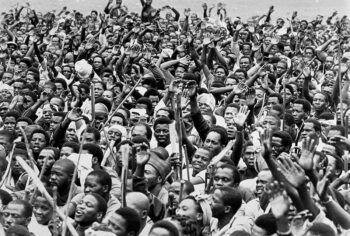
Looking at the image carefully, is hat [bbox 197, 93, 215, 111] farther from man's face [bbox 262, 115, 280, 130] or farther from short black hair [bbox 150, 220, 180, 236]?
short black hair [bbox 150, 220, 180, 236]

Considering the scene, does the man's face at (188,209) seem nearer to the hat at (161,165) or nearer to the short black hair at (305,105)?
the hat at (161,165)

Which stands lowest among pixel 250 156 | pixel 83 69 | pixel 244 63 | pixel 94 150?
pixel 94 150

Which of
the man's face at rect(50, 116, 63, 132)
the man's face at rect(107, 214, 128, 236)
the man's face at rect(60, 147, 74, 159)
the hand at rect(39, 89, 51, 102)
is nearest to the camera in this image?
the man's face at rect(107, 214, 128, 236)

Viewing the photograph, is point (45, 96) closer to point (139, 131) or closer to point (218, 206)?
point (139, 131)

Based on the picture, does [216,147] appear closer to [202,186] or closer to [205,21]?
[202,186]

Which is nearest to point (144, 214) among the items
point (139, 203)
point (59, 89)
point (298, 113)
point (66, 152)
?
point (139, 203)

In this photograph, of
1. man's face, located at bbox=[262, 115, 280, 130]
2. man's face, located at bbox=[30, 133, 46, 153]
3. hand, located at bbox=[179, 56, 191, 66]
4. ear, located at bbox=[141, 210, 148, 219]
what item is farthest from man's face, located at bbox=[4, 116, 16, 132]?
ear, located at bbox=[141, 210, 148, 219]

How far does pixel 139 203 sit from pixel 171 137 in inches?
76.2

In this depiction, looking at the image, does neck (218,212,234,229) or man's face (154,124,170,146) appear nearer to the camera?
neck (218,212,234,229)

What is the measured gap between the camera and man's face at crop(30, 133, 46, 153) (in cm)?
871

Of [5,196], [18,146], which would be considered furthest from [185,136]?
[5,196]

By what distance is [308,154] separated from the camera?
5.41 metres

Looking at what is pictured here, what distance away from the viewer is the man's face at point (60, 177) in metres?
7.18

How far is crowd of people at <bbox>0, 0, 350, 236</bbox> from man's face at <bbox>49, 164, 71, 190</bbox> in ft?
0.04
